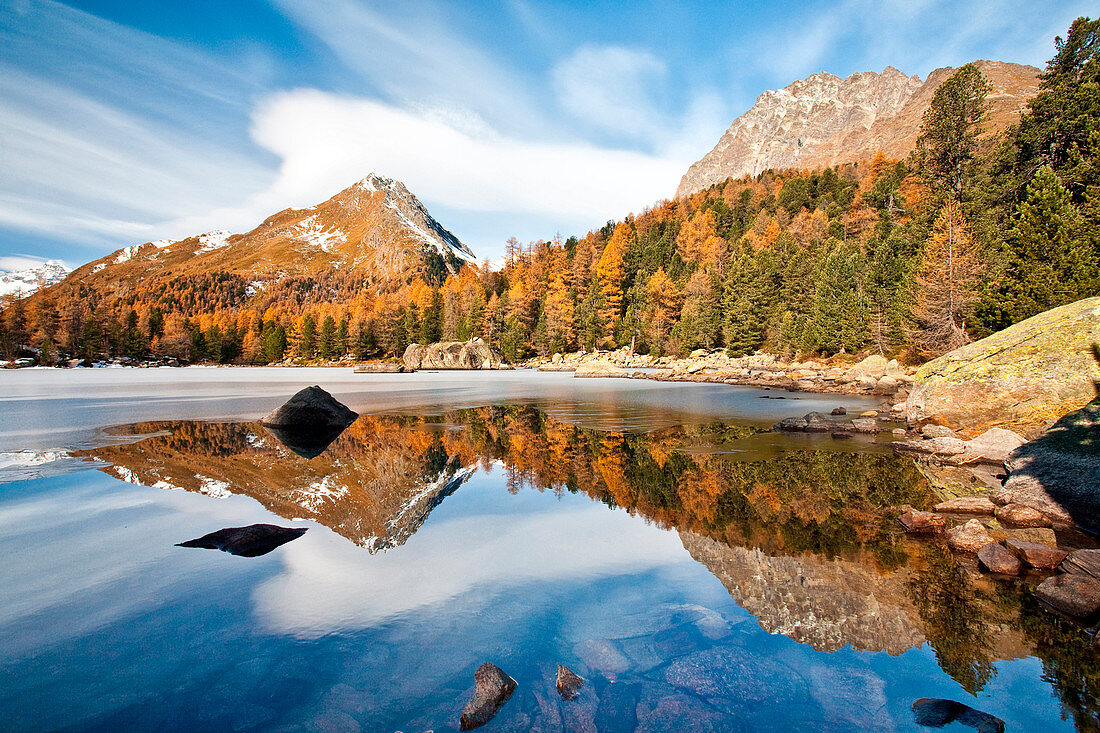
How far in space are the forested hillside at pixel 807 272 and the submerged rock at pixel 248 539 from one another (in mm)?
31661

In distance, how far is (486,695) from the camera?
3.54m

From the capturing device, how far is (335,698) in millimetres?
3680

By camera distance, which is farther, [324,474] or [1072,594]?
[324,474]

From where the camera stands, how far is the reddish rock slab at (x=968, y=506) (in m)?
7.45

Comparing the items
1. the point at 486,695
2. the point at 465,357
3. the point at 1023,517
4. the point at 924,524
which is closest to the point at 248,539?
the point at 486,695

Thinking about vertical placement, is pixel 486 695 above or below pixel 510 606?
above

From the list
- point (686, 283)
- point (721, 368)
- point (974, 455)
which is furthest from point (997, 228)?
point (686, 283)

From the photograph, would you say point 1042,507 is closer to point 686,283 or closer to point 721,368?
point 721,368

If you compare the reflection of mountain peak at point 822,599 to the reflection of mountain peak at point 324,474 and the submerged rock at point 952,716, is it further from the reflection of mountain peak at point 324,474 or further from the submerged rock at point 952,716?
the reflection of mountain peak at point 324,474

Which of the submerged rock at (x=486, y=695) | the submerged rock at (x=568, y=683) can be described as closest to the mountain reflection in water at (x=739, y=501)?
the submerged rock at (x=568, y=683)

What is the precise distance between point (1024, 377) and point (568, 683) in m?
15.1

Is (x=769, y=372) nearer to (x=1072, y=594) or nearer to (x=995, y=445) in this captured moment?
(x=995, y=445)

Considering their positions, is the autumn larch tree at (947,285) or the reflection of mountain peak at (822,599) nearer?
the reflection of mountain peak at (822,599)

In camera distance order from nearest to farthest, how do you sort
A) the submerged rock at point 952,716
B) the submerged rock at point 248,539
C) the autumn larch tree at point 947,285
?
the submerged rock at point 952,716 → the submerged rock at point 248,539 → the autumn larch tree at point 947,285
